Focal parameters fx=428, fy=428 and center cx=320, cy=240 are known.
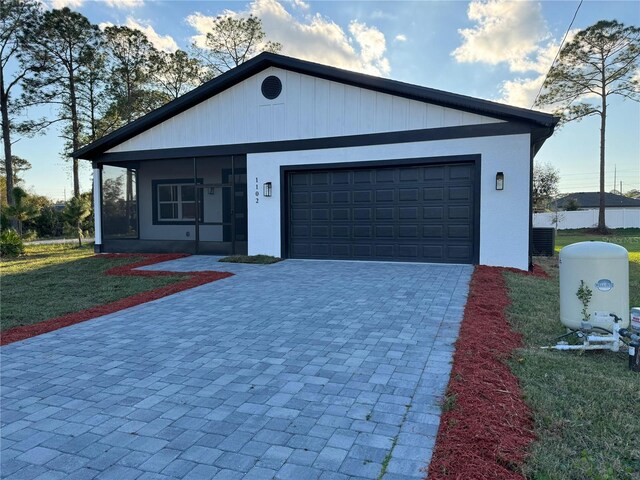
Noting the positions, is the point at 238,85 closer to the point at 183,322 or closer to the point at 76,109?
the point at 183,322

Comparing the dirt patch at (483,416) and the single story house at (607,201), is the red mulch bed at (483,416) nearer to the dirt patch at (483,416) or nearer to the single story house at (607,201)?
the dirt patch at (483,416)

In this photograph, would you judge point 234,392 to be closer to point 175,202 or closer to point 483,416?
point 483,416

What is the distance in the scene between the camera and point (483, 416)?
2.78 meters

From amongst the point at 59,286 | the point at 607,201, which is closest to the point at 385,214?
the point at 59,286

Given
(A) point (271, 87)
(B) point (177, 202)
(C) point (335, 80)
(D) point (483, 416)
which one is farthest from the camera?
(B) point (177, 202)

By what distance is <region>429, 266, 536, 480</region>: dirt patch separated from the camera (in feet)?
7.55

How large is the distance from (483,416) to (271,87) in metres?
10.4

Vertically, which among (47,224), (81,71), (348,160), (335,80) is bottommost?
(47,224)

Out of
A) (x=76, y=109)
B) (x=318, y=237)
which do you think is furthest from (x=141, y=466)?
(x=76, y=109)

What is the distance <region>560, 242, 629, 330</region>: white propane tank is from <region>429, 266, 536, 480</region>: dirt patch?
2.41 feet

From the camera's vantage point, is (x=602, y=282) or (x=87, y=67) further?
(x=87, y=67)

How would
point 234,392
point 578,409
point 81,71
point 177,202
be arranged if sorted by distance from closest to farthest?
point 578,409
point 234,392
point 177,202
point 81,71

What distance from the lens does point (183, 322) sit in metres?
5.48

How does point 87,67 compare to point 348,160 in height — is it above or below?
above
